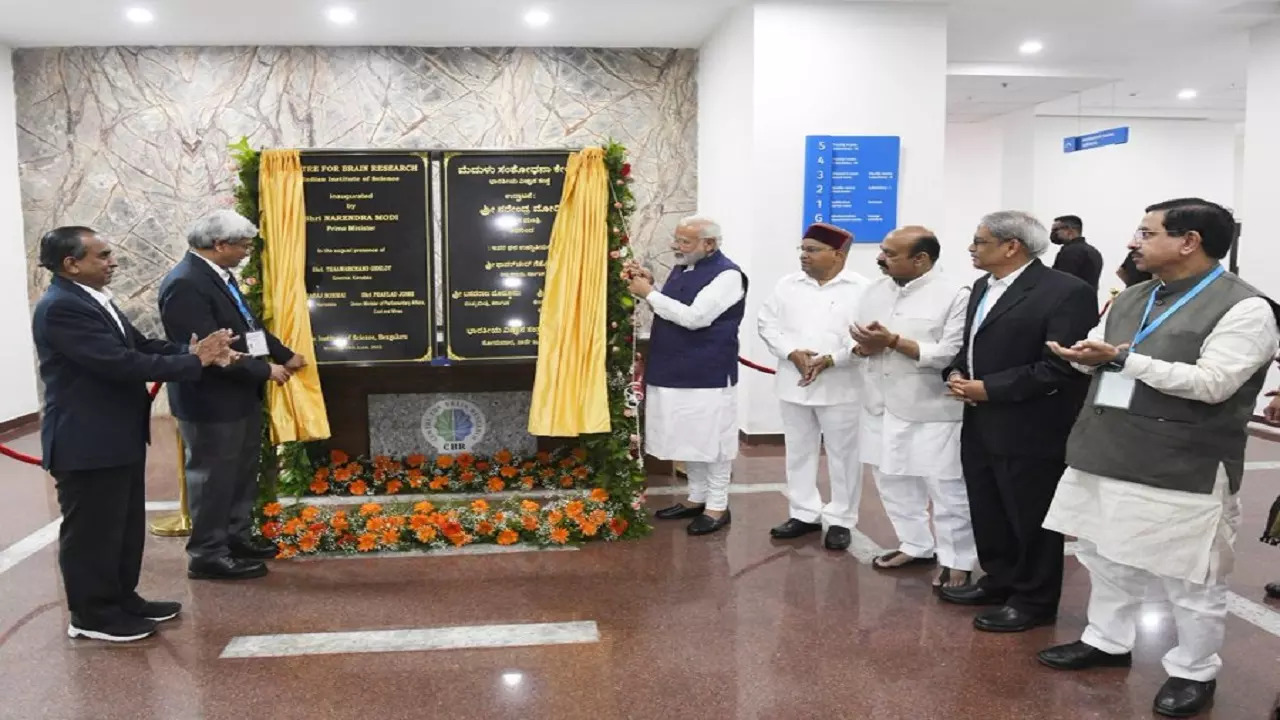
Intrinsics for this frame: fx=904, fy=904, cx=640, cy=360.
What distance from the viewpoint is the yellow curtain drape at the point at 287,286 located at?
14.4ft

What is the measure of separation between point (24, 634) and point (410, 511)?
5.46ft

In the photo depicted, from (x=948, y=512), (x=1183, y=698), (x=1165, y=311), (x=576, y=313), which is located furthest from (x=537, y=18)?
(x=1183, y=698)

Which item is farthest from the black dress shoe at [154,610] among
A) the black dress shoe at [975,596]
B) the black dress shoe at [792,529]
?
the black dress shoe at [975,596]

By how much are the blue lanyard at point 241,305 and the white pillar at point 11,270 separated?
4.76m

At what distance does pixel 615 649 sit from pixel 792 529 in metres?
1.62

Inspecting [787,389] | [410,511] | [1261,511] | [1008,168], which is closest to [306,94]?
A: [410,511]

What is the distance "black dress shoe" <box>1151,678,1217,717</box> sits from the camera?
2797 mm

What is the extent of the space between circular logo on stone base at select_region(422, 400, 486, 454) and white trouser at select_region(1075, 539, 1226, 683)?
3.20 meters

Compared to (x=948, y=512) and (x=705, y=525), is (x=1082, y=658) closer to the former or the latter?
(x=948, y=512)

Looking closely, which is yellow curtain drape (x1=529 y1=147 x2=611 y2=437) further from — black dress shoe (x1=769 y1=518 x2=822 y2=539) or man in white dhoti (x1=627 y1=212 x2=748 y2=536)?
black dress shoe (x1=769 y1=518 x2=822 y2=539)

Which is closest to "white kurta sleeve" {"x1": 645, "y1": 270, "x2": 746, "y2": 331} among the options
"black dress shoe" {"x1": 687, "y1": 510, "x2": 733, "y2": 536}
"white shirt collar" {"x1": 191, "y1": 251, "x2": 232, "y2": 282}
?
"black dress shoe" {"x1": 687, "y1": 510, "x2": 733, "y2": 536}

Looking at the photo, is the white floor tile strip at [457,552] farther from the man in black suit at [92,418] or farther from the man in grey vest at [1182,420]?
the man in grey vest at [1182,420]

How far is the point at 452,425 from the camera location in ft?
16.8

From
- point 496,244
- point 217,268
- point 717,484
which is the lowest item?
point 717,484
